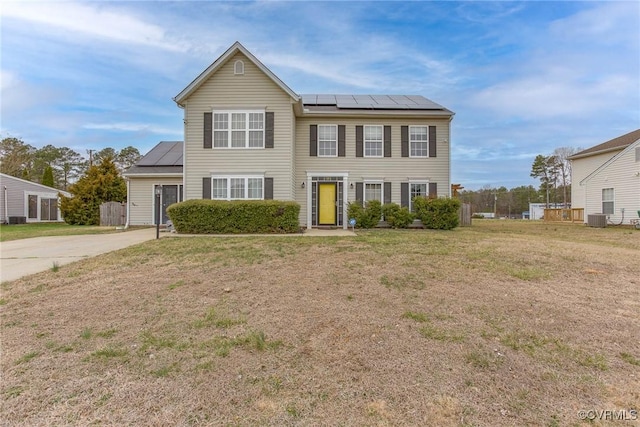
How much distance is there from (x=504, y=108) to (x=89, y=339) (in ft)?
95.6

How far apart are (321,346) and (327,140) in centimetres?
1304

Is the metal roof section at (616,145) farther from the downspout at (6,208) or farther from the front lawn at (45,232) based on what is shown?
the downspout at (6,208)

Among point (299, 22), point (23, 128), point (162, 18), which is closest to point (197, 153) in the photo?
point (162, 18)

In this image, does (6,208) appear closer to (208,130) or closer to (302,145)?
(208,130)

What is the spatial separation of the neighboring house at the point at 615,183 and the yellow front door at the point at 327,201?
16590mm

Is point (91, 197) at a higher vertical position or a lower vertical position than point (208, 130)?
lower

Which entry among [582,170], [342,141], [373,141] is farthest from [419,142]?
[582,170]

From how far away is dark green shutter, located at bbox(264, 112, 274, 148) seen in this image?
13305 mm

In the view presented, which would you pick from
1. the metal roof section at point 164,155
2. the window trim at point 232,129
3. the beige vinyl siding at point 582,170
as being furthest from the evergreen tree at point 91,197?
the beige vinyl siding at point 582,170

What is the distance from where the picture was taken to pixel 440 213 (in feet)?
45.3

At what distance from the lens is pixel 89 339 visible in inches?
125

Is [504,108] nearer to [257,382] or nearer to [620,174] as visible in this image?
[620,174]

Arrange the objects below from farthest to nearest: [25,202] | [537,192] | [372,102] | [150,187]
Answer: [537,192] < [25,202] < [150,187] < [372,102]

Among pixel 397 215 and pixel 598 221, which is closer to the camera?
pixel 397 215
